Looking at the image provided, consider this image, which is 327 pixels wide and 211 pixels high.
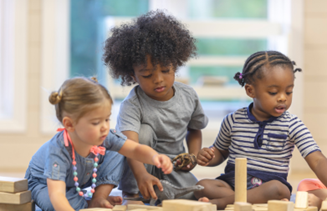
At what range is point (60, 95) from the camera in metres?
1.03

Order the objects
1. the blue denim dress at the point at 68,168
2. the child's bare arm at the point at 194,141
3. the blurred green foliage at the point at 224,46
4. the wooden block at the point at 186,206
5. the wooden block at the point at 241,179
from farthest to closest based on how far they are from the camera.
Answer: the blurred green foliage at the point at 224,46, the child's bare arm at the point at 194,141, the blue denim dress at the point at 68,168, the wooden block at the point at 241,179, the wooden block at the point at 186,206

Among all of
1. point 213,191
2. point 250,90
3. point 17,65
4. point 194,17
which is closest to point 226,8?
point 194,17

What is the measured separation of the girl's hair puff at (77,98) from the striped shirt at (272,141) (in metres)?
0.50

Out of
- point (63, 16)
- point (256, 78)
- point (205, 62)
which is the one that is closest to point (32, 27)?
point (63, 16)

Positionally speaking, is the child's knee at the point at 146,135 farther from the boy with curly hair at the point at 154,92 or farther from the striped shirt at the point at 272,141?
the striped shirt at the point at 272,141

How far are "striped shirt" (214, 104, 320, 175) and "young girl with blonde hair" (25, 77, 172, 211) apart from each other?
14.0 inches

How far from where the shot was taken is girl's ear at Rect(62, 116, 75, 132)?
3.39ft

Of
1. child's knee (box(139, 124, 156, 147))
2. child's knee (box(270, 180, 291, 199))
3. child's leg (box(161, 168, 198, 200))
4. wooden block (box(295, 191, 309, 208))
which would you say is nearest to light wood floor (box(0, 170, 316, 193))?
child's leg (box(161, 168, 198, 200))

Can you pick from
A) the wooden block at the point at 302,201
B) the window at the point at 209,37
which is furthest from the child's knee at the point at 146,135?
the window at the point at 209,37

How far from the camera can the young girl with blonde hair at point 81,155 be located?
3.33ft

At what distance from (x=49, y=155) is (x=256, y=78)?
69 centimetres

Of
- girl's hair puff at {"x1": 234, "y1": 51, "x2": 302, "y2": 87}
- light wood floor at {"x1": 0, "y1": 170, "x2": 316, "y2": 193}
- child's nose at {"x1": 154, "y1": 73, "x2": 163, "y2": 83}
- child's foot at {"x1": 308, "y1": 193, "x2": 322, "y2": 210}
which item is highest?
girl's hair puff at {"x1": 234, "y1": 51, "x2": 302, "y2": 87}

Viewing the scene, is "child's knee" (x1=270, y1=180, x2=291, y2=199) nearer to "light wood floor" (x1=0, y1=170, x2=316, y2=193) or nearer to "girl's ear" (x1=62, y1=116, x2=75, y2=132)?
"girl's ear" (x1=62, y1=116, x2=75, y2=132)

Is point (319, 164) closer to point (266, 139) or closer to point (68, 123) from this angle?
point (266, 139)
